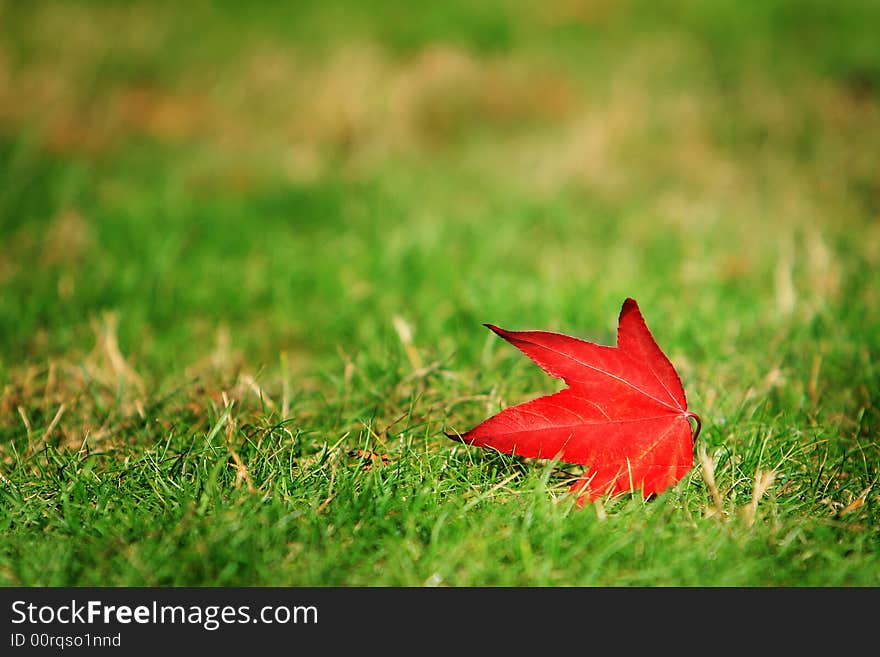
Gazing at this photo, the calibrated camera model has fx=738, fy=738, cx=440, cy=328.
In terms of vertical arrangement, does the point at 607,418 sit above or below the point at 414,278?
above

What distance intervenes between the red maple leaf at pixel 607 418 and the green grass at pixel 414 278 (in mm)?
56

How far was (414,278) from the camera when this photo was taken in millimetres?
2654

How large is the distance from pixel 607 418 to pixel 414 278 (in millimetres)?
1430

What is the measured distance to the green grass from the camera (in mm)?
1252

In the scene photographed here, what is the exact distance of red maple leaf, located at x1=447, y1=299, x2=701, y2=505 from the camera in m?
1.30

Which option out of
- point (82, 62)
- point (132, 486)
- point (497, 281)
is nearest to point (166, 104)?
point (82, 62)

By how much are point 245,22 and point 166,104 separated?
88 cm

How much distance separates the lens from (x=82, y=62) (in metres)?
3.89

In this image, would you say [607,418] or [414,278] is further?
[414,278]

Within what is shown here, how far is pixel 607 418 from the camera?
1322mm

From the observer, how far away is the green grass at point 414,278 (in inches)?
49.3

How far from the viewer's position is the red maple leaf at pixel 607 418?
1.30 meters

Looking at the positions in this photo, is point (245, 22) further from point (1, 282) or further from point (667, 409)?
point (667, 409)

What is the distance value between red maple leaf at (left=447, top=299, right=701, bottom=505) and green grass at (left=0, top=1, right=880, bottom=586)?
56mm
